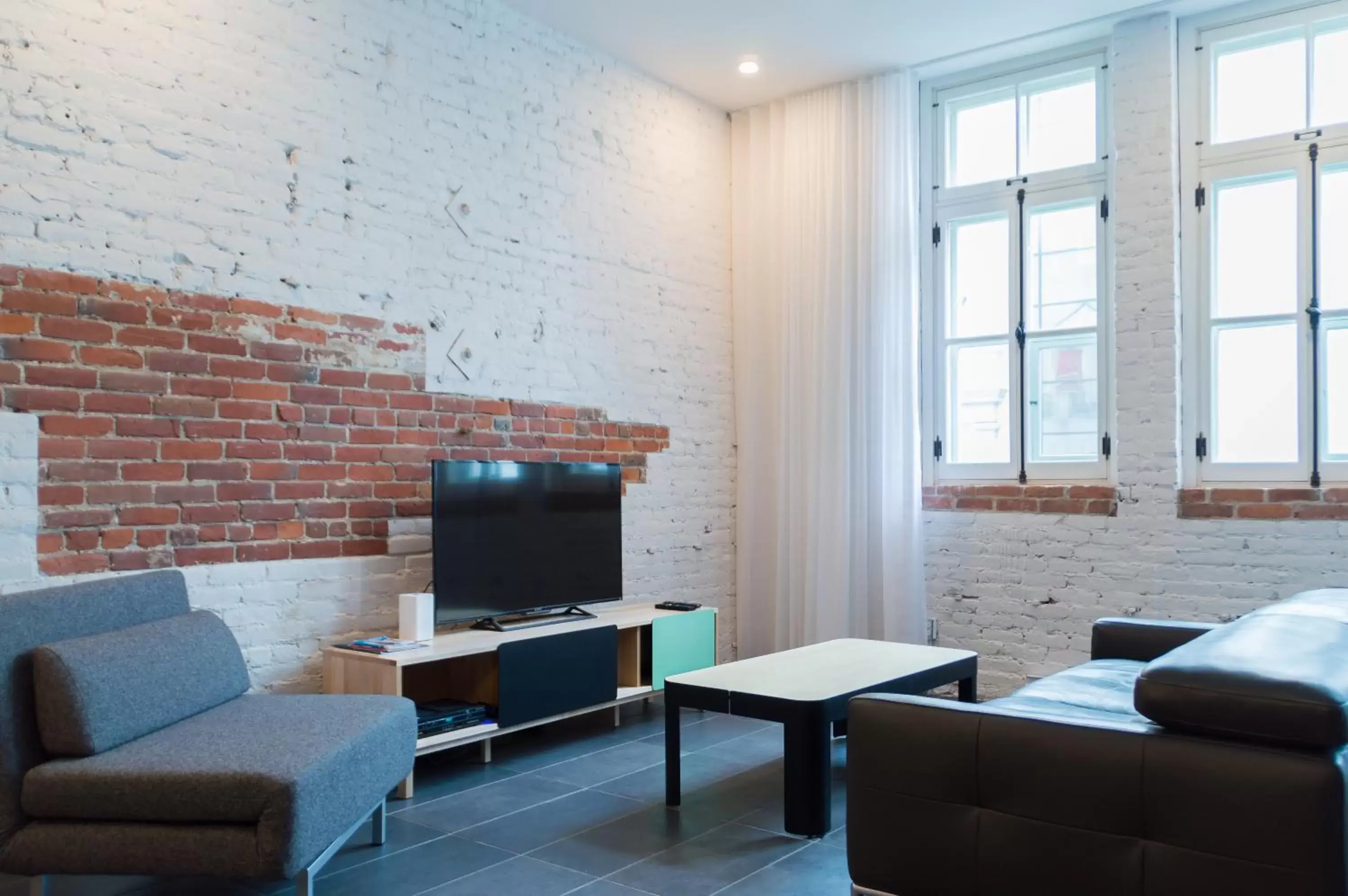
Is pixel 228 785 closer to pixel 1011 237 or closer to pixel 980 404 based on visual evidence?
pixel 980 404

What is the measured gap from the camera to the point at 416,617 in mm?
3828

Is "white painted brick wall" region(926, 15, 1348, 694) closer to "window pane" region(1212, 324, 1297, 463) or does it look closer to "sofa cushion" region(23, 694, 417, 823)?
"window pane" region(1212, 324, 1297, 463)

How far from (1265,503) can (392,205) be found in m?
3.93

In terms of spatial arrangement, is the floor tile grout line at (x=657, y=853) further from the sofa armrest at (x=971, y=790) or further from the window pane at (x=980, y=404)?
the window pane at (x=980, y=404)

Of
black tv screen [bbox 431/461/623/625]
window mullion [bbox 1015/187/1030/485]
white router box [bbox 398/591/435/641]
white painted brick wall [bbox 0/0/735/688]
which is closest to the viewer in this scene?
white painted brick wall [bbox 0/0/735/688]

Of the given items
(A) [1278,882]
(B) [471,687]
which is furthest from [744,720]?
(A) [1278,882]

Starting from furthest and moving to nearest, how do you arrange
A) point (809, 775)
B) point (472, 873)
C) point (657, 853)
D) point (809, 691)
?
point (809, 691)
point (809, 775)
point (657, 853)
point (472, 873)

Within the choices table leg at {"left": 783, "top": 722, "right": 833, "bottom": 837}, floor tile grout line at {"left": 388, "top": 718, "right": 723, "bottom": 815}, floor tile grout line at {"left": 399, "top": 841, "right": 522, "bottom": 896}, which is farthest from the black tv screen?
table leg at {"left": 783, "top": 722, "right": 833, "bottom": 837}

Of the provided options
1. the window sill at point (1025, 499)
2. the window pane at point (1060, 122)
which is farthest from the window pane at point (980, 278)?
the window sill at point (1025, 499)

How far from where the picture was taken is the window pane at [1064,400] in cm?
500

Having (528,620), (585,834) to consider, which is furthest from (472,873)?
(528,620)

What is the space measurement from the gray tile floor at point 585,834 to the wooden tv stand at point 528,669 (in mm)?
170

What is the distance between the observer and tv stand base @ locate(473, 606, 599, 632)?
420 cm

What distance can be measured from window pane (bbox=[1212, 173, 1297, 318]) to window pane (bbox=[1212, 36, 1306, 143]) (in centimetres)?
24
